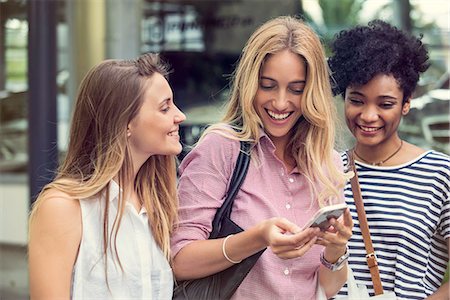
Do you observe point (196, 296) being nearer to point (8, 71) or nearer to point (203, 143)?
point (203, 143)

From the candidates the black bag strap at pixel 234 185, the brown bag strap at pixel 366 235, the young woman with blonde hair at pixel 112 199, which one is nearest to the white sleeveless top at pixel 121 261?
the young woman with blonde hair at pixel 112 199

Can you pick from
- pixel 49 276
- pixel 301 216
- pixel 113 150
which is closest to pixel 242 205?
pixel 301 216

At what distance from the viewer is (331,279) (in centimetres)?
257

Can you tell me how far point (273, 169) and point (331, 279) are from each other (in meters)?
0.39

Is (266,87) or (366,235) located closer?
(266,87)

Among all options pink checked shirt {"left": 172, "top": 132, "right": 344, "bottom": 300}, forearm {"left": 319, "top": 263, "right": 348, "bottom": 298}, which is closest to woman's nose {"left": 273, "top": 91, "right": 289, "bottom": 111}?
pink checked shirt {"left": 172, "top": 132, "right": 344, "bottom": 300}

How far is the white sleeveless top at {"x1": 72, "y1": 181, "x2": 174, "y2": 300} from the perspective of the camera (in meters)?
2.29

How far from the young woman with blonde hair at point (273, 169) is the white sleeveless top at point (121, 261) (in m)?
0.08

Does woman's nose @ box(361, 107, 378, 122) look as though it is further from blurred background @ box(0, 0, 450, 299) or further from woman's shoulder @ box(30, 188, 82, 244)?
blurred background @ box(0, 0, 450, 299)

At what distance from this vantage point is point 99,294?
2.30 m

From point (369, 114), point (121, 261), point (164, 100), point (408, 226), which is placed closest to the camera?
point (121, 261)

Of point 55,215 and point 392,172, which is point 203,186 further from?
point 392,172

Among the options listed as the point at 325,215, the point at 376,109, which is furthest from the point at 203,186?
the point at 376,109

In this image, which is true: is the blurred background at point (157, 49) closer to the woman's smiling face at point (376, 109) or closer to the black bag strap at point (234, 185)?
the woman's smiling face at point (376, 109)
